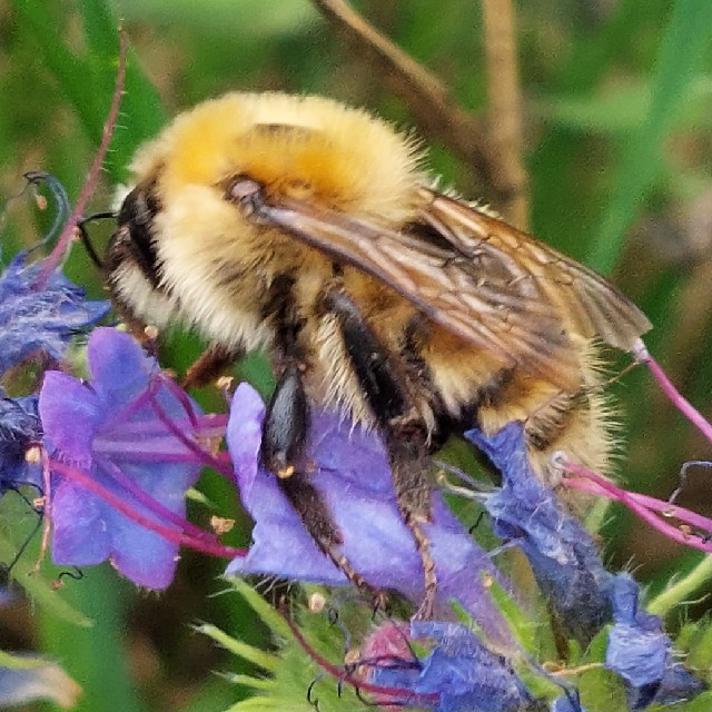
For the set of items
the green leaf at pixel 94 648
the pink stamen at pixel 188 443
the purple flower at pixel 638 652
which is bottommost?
the green leaf at pixel 94 648

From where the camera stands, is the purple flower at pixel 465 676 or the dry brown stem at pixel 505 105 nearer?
the purple flower at pixel 465 676

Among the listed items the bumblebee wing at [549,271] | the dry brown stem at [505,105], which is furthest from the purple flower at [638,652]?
the dry brown stem at [505,105]

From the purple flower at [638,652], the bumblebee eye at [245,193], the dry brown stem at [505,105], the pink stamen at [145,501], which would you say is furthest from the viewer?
the dry brown stem at [505,105]

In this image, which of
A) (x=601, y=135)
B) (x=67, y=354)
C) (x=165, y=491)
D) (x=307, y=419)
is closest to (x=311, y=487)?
(x=307, y=419)

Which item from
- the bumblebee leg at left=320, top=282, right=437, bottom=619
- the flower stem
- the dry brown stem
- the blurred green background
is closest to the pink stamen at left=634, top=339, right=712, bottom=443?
the flower stem

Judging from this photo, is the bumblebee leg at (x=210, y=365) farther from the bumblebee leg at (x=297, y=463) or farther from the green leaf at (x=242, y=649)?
the green leaf at (x=242, y=649)

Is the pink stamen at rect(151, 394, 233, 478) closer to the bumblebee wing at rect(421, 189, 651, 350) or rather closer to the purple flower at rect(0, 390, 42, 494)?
the purple flower at rect(0, 390, 42, 494)

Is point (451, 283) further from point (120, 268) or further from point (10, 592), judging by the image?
point (10, 592)
